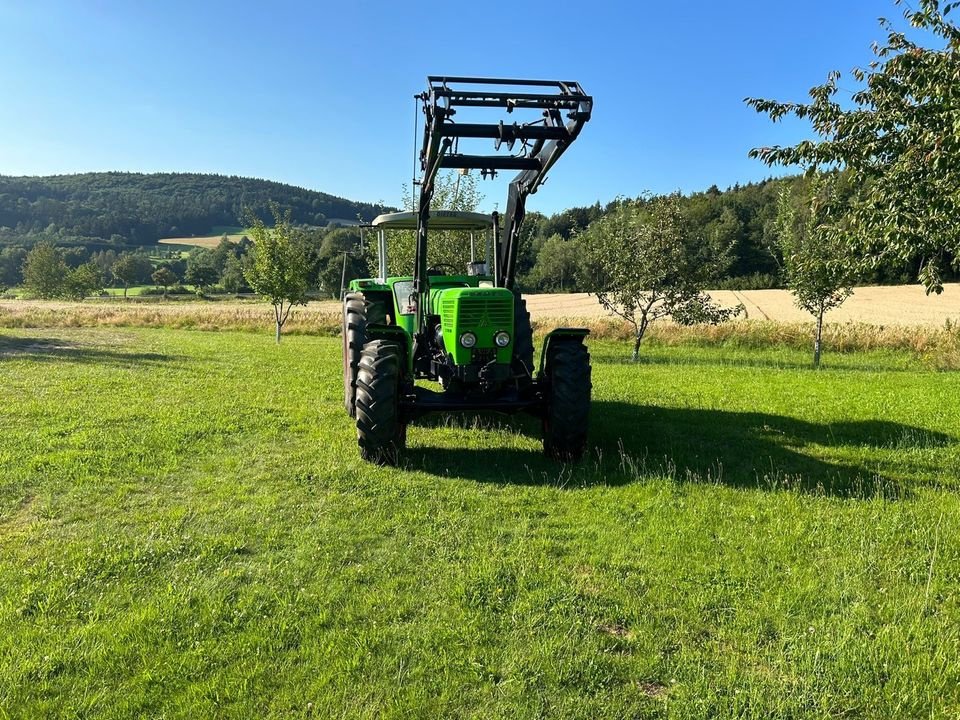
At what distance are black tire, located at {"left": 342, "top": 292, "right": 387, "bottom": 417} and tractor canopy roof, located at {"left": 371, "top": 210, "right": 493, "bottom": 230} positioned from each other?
0.93m

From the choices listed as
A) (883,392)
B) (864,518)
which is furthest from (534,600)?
(883,392)

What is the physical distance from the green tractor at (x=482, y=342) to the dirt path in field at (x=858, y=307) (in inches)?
753

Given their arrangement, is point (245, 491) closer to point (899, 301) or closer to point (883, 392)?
point (883, 392)

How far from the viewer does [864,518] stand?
444 centimetres

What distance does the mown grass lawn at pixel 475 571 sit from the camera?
2.61m

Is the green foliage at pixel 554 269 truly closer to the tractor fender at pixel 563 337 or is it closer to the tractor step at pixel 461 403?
the tractor fender at pixel 563 337

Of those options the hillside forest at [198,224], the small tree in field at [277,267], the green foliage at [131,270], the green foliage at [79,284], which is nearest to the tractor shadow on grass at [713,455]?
the small tree in field at [277,267]

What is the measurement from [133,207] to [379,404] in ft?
358

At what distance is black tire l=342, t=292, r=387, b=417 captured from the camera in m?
6.83

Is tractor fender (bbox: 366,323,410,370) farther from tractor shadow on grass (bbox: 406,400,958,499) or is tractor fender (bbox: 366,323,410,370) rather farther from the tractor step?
tractor shadow on grass (bbox: 406,400,958,499)

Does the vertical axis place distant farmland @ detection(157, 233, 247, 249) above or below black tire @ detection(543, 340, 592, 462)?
above

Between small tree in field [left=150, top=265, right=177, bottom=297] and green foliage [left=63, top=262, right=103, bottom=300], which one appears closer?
green foliage [left=63, top=262, right=103, bottom=300]

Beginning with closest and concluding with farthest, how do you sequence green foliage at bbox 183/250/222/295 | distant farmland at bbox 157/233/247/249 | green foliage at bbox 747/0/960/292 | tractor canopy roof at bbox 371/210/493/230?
green foliage at bbox 747/0/960/292 < tractor canopy roof at bbox 371/210/493/230 < green foliage at bbox 183/250/222/295 < distant farmland at bbox 157/233/247/249

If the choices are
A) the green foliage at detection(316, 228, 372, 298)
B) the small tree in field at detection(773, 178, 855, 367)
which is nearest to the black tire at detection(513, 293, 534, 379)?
the small tree in field at detection(773, 178, 855, 367)
